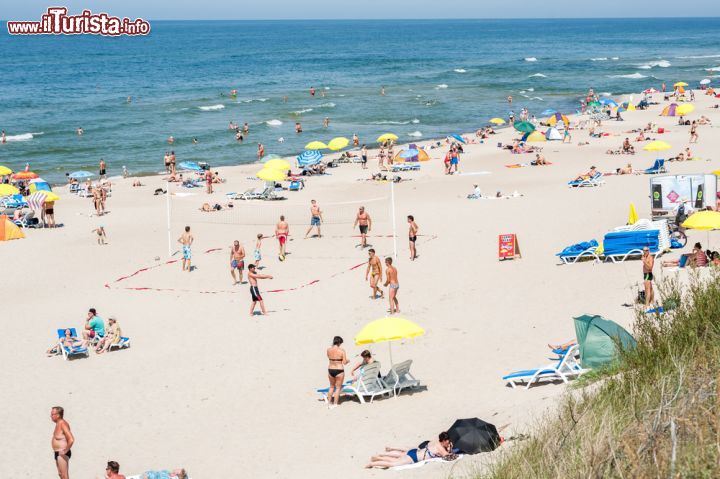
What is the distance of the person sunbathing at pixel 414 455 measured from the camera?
32.5 feet

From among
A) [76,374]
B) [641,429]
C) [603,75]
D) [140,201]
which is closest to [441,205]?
[140,201]

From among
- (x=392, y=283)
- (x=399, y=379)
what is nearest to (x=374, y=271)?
(x=392, y=283)

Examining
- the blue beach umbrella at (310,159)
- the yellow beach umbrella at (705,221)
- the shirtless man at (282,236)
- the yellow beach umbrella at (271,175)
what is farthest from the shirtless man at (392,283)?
the blue beach umbrella at (310,159)

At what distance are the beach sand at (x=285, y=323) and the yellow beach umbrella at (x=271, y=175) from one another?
0.94 m

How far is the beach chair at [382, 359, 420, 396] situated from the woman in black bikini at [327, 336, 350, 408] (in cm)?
66

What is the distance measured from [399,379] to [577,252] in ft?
24.0

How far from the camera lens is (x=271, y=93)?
216 ft

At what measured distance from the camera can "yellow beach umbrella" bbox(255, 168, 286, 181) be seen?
1093 inches

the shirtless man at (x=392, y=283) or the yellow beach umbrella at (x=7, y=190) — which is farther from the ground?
the yellow beach umbrella at (x=7, y=190)

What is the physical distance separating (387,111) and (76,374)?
41222 millimetres

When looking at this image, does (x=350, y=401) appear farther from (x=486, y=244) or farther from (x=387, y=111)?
(x=387, y=111)

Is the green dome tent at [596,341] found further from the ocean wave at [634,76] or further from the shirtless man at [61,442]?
the ocean wave at [634,76]

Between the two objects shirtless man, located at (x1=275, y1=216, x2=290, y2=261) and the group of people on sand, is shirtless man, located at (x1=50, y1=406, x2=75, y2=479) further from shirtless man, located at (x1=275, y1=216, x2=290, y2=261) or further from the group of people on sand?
shirtless man, located at (x1=275, y1=216, x2=290, y2=261)

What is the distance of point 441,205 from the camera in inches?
1035
